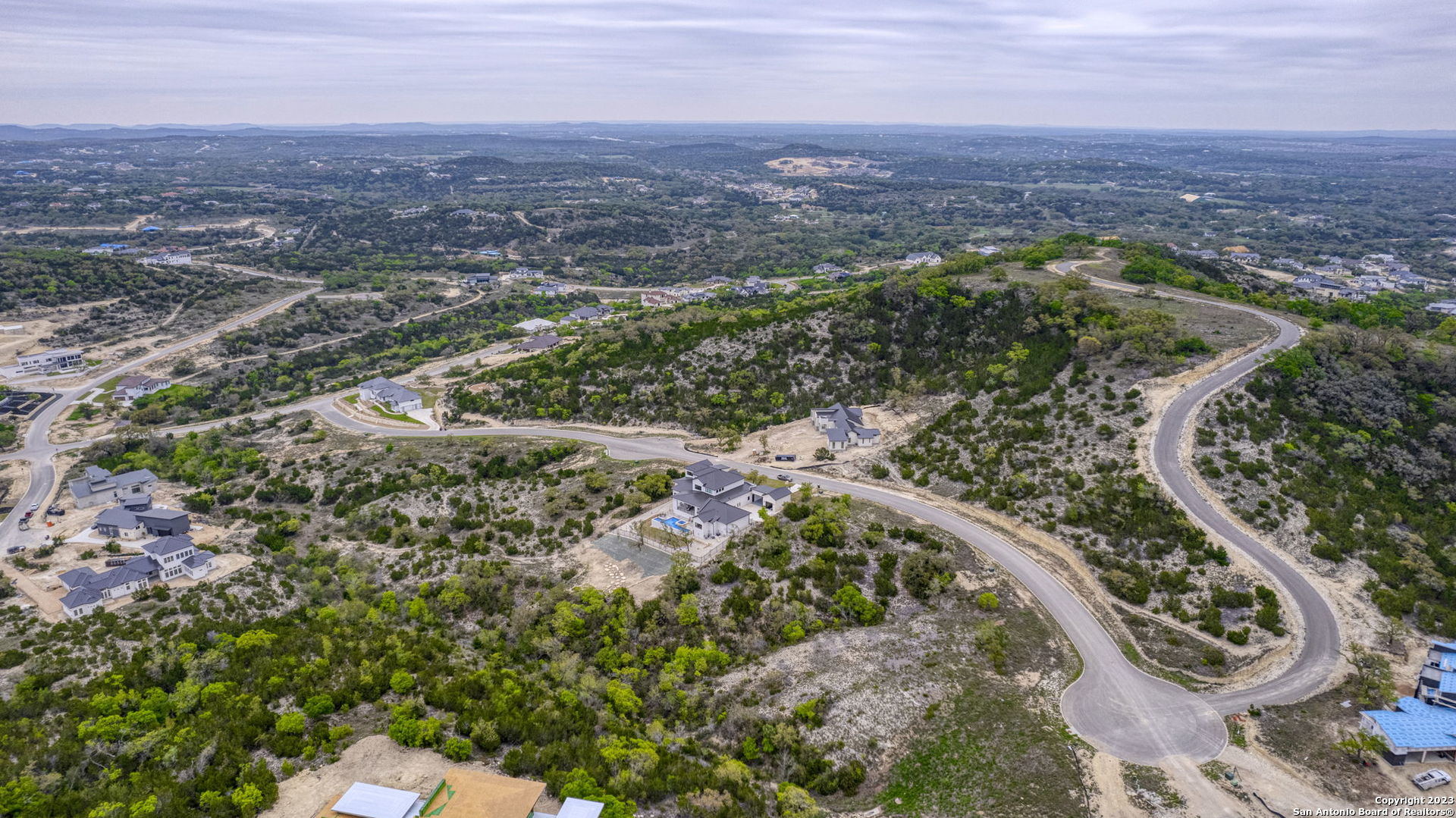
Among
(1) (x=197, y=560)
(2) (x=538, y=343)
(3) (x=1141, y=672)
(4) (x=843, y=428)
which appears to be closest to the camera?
(3) (x=1141, y=672)

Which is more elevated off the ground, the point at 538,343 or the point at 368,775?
the point at 538,343

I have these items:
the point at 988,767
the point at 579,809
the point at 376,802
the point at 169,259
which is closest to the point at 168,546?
the point at 376,802

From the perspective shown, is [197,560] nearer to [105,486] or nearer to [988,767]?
[105,486]

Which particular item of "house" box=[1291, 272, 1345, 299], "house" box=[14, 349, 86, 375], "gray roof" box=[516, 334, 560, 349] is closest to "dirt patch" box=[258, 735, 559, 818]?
"gray roof" box=[516, 334, 560, 349]

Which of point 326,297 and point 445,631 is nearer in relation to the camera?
point 445,631

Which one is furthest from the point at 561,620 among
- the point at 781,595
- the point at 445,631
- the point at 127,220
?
the point at 127,220

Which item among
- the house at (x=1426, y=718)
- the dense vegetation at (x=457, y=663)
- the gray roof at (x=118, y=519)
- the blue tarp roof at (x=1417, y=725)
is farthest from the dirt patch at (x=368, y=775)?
the gray roof at (x=118, y=519)

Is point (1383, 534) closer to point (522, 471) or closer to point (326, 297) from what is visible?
point (522, 471)
